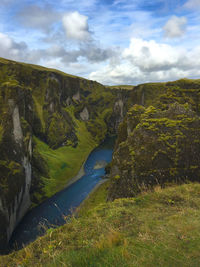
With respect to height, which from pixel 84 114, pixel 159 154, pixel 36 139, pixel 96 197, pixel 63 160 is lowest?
pixel 96 197

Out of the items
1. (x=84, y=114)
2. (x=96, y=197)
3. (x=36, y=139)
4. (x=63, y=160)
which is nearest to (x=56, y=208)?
(x=96, y=197)

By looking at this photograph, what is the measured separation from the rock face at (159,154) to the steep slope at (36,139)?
30.4 metres

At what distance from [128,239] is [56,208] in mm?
56322

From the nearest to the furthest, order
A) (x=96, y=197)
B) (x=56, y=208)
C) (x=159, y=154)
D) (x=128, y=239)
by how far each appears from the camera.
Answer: (x=128, y=239) → (x=159, y=154) → (x=96, y=197) → (x=56, y=208)

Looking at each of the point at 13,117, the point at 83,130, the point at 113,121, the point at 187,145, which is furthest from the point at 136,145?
the point at 113,121

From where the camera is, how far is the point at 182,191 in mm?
12812

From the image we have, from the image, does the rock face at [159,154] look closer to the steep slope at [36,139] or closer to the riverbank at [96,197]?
the riverbank at [96,197]

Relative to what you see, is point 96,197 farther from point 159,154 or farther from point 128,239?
point 128,239

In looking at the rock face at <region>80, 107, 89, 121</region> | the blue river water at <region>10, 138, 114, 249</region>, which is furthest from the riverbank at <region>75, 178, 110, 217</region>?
the rock face at <region>80, 107, 89, 121</region>

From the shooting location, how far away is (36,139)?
10369 cm

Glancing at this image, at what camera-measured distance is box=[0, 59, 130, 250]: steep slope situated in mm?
48000

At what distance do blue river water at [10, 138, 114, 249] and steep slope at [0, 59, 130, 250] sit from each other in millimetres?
2530

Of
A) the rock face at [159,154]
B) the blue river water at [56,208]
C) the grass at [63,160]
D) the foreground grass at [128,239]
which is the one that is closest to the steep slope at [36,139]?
the grass at [63,160]

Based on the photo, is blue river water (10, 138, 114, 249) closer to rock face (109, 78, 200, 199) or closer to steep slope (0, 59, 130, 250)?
steep slope (0, 59, 130, 250)
